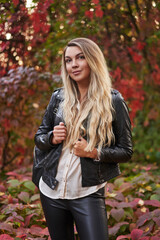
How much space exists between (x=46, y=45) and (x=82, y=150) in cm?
342

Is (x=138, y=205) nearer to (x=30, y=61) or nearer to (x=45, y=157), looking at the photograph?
(x=45, y=157)

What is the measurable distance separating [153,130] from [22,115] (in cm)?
400

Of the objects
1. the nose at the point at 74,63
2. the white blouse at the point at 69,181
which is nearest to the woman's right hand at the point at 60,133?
the white blouse at the point at 69,181

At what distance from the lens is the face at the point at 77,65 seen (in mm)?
2059

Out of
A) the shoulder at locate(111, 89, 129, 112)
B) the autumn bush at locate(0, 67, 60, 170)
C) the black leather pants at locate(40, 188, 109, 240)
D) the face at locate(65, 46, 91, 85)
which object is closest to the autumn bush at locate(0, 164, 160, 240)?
the black leather pants at locate(40, 188, 109, 240)

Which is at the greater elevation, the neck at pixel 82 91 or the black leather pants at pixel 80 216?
the neck at pixel 82 91

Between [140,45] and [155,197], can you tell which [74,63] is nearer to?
[155,197]

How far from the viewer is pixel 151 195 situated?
355 centimetres

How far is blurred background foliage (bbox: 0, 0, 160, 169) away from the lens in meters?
3.09

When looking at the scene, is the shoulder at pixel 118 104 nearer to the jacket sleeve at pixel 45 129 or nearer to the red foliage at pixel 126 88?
the jacket sleeve at pixel 45 129

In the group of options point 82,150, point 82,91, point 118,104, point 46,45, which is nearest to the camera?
point 82,150

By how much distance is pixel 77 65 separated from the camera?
2064mm

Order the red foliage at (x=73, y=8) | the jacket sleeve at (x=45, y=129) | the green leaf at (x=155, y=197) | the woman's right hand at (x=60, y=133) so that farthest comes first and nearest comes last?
the red foliage at (x=73, y=8)
the green leaf at (x=155, y=197)
the jacket sleeve at (x=45, y=129)
the woman's right hand at (x=60, y=133)

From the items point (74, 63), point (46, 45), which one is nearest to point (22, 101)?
point (46, 45)
